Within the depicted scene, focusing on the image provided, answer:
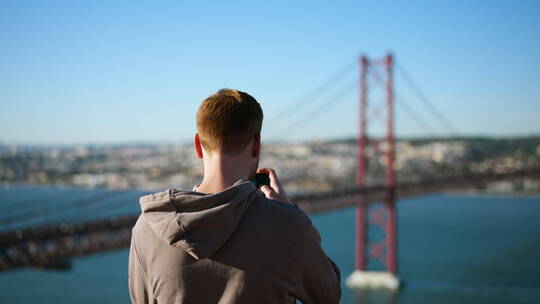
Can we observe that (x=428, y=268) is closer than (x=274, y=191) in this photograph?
No

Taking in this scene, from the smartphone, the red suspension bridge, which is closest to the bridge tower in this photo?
the red suspension bridge

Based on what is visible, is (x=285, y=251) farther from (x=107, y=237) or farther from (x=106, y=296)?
(x=106, y=296)

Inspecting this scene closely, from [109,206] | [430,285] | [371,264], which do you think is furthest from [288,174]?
[430,285]

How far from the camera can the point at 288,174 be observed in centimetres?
3244

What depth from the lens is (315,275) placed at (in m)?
0.64

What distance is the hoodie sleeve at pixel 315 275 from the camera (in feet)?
2.06

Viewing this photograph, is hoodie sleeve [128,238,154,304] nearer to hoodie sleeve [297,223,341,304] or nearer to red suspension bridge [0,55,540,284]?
hoodie sleeve [297,223,341,304]

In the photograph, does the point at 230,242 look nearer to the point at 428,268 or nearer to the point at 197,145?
the point at 197,145

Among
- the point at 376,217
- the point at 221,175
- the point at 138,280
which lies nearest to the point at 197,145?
the point at 221,175

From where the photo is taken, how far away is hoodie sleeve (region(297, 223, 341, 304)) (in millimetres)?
629

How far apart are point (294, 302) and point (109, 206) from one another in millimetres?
32623

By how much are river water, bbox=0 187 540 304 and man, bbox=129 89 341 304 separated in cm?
1285

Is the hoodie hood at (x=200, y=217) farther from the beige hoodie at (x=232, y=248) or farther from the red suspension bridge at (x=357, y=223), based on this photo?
the red suspension bridge at (x=357, y=223)

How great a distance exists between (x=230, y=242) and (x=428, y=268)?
17355mm
